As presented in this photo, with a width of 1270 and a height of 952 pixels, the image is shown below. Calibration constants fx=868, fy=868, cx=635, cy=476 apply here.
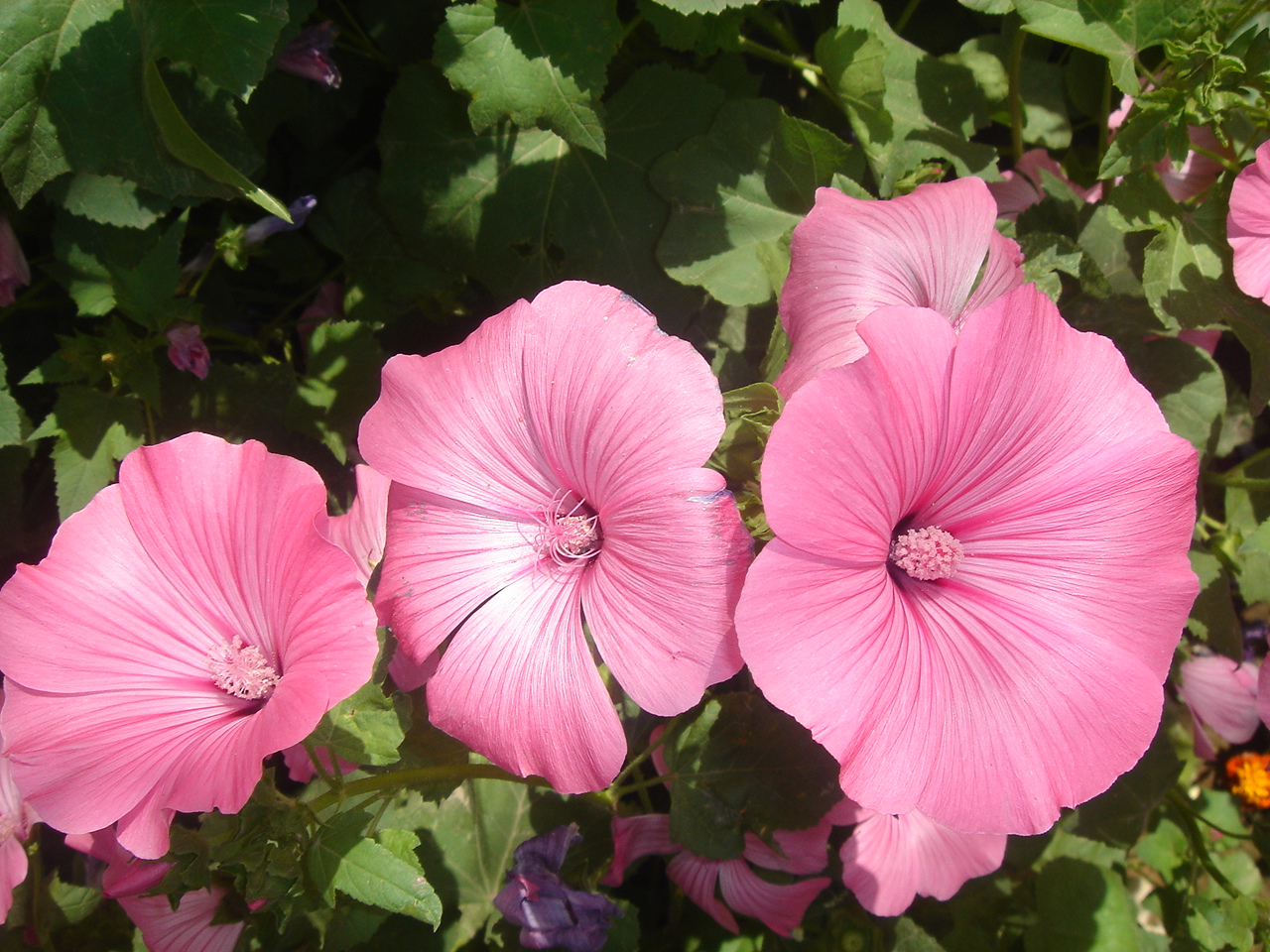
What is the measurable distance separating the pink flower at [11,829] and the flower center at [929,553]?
1471mm

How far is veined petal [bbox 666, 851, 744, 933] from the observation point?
6.10 ft

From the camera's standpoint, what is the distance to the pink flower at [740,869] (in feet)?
5.43

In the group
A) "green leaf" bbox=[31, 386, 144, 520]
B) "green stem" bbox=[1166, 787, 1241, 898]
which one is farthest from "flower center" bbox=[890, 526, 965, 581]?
"green stem" bbox=[1166, 787, 1241, 898]

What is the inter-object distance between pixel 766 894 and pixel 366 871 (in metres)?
1.01

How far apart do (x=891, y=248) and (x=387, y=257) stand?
1229 mm

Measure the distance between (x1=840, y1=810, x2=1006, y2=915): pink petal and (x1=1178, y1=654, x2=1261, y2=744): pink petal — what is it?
805 mm

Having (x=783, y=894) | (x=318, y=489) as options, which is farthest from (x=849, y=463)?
(x=783, y=894)

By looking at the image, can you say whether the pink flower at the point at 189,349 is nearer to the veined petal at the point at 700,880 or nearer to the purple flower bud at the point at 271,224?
the purple flower bud at the point at 271,224

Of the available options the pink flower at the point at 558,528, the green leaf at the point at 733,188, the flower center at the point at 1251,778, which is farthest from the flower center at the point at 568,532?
the flower center at the point at 1251,778

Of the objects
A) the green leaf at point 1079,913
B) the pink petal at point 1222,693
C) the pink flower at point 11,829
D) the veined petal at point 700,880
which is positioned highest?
the pink flower at point 11,829

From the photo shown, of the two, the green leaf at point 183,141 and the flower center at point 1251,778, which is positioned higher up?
the green leaf at point 183,141

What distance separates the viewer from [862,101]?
178 cm

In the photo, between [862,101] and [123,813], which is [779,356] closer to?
[862,101]

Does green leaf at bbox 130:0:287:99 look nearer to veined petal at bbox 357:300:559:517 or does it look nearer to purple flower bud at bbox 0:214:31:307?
purple flower bud at bbox 0:214:31:307
